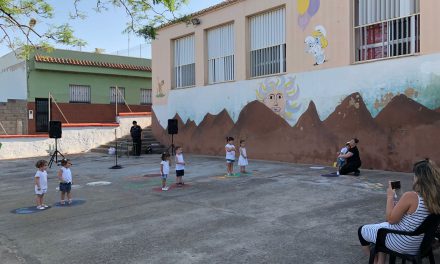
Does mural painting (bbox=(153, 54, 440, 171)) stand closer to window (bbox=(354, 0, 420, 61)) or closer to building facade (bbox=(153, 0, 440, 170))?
building facade (bbox=(153, 0, 440, 170))

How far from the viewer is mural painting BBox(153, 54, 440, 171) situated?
11664 mm

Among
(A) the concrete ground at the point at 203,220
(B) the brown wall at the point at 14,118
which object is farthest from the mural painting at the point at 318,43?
(B) the brown wall at the point at 14,118

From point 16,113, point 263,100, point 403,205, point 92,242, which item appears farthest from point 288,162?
point 16,113

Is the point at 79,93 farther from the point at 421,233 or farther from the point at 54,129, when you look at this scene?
the point at 421,233

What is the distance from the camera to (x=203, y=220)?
23.3 ft

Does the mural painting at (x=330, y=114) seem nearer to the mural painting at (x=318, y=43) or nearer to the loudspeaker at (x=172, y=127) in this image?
the mural painting at (x=318, y=43)

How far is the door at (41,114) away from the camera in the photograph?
2405cm

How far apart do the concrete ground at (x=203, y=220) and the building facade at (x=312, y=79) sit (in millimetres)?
1781

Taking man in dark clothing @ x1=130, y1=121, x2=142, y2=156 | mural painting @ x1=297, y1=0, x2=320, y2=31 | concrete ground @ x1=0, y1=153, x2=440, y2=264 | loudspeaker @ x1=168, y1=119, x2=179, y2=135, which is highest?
mural painting @ x1=297, y1=0, x2=320, y2=31

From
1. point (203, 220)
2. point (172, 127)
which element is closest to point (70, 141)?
point (172, 127)

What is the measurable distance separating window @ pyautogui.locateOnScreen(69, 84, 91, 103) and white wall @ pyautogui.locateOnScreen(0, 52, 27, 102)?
2.62 meters

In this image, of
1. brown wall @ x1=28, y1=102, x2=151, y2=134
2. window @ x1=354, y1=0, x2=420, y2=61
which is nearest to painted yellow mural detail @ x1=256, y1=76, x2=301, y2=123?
window @ x1=354, y1=0, x2=420, y2=61

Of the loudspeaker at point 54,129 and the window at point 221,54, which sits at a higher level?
the window at point 221,54

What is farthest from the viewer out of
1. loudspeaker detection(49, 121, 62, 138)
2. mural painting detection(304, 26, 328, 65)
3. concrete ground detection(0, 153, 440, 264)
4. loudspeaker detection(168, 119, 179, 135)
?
loudspeaker detection(168, 119, 179, 135)
